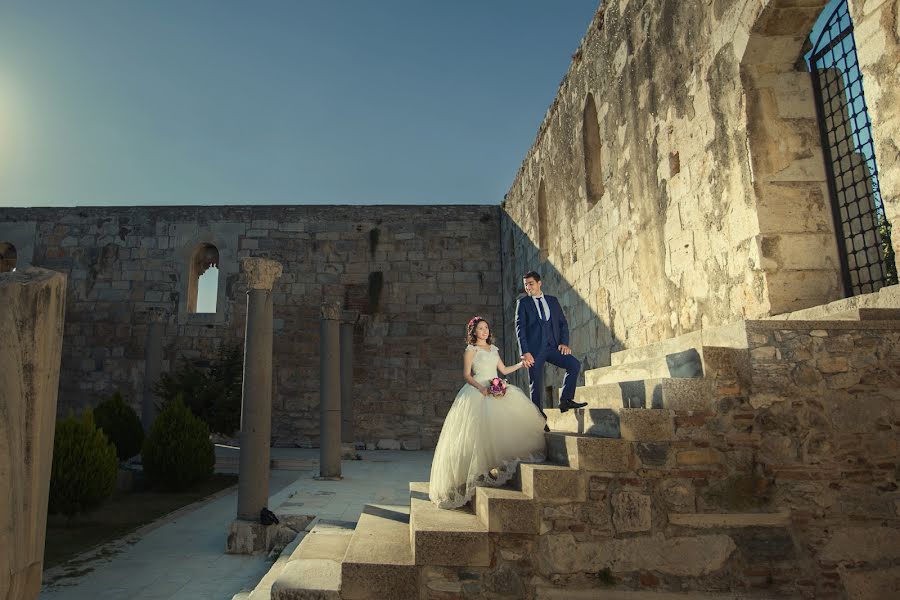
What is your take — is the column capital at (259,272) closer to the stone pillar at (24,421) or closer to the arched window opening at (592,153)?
the stone pillar at (24,421)

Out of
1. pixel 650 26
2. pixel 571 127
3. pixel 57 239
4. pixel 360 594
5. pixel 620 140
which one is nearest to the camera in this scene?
pixel 360 594

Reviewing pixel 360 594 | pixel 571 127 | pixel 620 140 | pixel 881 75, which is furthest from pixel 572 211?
pixel 360 594

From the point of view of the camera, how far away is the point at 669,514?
3.43 m

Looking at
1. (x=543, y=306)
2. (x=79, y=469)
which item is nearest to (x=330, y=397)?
(x=79, y=469)

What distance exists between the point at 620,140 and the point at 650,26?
4.38ft

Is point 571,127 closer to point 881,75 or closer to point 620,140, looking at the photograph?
point 620,140

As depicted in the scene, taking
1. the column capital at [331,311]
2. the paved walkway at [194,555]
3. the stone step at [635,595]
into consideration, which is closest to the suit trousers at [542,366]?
the stone step at [635,595]

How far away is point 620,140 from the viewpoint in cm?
741

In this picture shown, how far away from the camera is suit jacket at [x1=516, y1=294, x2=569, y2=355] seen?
5223 millimetres

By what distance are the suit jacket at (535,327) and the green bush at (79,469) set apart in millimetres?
5505

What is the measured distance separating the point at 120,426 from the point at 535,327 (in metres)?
9.25

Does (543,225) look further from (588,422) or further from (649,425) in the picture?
(649,425)

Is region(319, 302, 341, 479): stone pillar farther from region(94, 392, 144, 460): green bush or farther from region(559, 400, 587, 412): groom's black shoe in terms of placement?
region(559, 400, 587, 412): groom's black shoe

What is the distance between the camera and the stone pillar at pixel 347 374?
1229 cm
